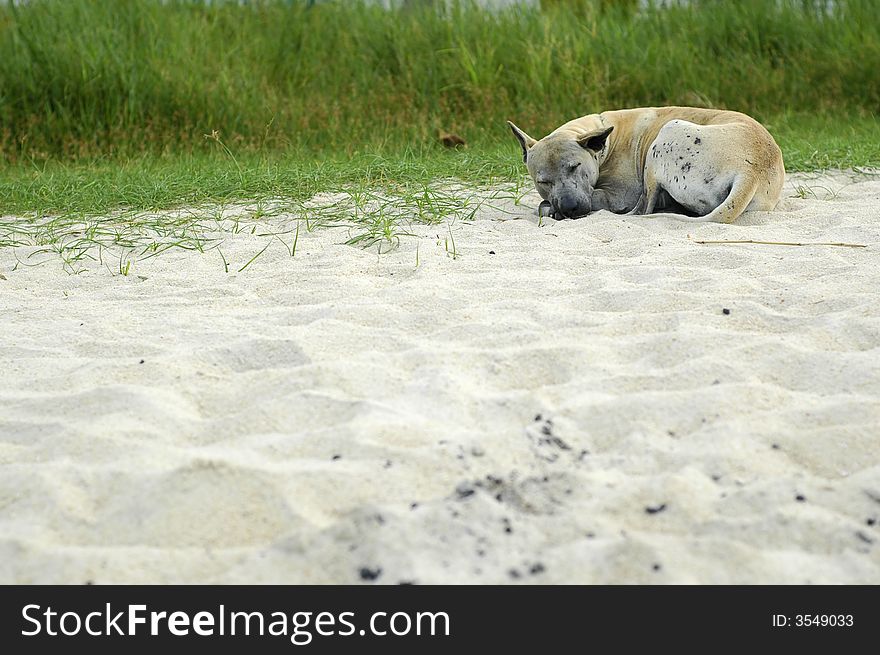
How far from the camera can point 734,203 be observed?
4.50 m

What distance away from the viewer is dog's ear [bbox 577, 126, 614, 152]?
492cm

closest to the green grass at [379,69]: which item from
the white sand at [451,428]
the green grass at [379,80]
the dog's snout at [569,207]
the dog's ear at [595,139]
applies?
the green grass at [379,80]

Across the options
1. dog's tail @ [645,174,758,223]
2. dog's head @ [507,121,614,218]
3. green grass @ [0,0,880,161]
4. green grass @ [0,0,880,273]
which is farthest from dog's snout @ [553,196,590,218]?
green grass @ [0,0,880,161]

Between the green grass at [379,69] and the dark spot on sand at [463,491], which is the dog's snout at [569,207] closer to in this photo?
the green grass at [379,69]

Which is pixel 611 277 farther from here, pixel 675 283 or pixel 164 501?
pixel 164 501

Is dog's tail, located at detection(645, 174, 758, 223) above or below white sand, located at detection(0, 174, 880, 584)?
below

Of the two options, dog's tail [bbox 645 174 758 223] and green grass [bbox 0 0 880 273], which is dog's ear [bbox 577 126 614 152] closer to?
dog's tail [bbox 645 174 758 223]

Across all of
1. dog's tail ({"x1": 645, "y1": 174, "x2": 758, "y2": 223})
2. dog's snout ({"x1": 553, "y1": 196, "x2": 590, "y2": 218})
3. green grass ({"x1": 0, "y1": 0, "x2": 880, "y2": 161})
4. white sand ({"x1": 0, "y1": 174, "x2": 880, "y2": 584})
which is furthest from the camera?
green grass ({"x1": 0, "y1": 0, "x2": 880, "y2": 161})

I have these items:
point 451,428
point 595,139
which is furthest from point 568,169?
point 451,428

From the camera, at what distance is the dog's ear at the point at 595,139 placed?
194 inches

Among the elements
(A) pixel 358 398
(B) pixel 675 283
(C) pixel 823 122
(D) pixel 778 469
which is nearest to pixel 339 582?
(A) pixel 358 398

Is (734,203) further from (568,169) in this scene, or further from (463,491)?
(463,491)

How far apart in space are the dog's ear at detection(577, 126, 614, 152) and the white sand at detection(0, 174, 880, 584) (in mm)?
1507

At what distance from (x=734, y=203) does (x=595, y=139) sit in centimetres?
88
